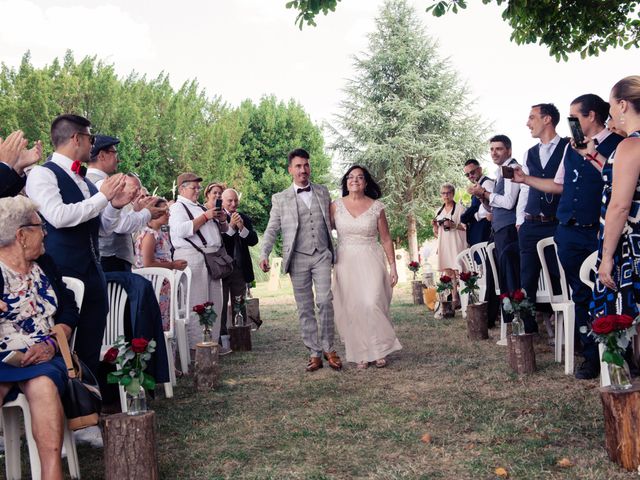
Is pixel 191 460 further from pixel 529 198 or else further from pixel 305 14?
pixel 305 14

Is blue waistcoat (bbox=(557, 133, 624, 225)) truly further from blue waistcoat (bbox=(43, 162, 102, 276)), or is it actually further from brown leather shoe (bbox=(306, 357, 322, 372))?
blue waistcoat (bbox=(43, 162, 102, 276))

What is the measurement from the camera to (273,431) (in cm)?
511

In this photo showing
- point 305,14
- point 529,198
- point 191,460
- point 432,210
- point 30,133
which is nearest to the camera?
point 191,460

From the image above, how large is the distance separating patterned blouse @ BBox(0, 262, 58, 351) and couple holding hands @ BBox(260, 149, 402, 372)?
3.56 metres

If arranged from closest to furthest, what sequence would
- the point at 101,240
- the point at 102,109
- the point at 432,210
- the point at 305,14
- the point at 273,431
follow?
the point at 273,431, the point at 101,240, the point at 305,14, the point at 102,109, the point at 432,210

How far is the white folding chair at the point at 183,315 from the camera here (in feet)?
25.2

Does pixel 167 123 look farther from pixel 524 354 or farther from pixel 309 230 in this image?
pixel 524 354

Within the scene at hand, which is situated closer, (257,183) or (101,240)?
(101,240)

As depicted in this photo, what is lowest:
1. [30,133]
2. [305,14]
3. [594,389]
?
[594,389]

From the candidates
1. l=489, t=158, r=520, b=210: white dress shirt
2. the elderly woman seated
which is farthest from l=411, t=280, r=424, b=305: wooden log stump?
the elderly woman seated

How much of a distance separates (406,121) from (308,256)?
33.1 metres

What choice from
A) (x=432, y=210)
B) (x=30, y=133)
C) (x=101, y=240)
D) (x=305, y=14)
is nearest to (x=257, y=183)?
(x=432, y=210)

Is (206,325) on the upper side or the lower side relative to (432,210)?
lower

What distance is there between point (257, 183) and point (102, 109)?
42.2 ft
